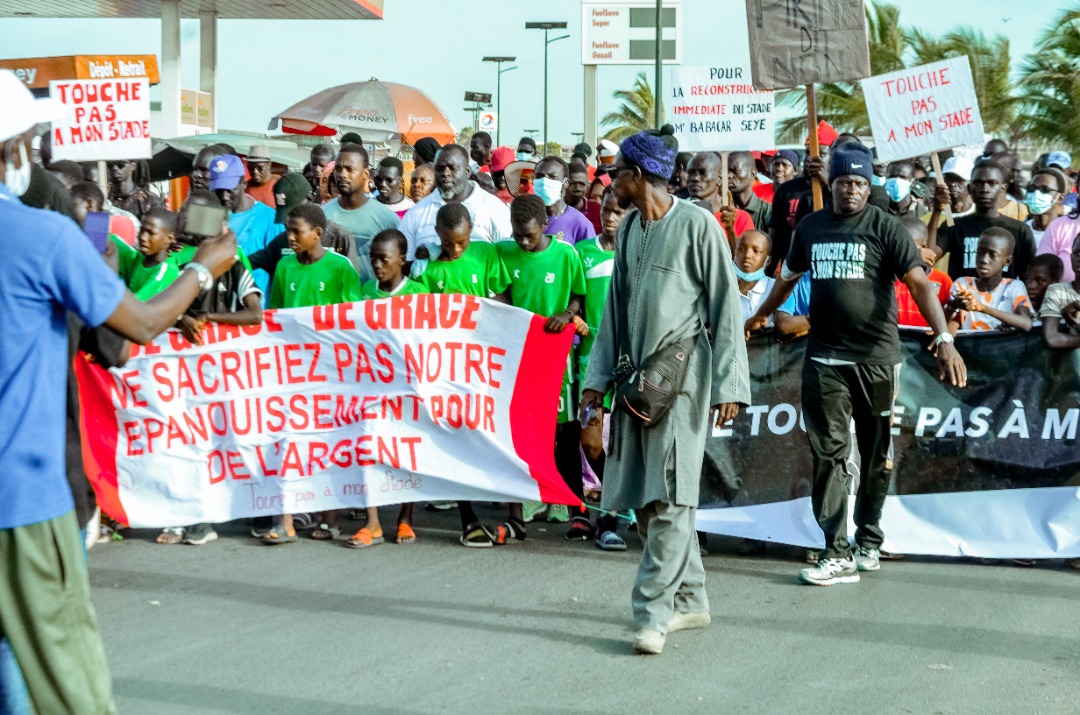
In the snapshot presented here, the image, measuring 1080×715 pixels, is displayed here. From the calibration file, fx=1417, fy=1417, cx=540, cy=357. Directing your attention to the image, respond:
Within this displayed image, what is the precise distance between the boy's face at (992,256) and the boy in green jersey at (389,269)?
3203mm

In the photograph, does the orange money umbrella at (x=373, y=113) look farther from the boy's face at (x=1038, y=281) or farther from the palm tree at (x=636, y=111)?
the palm tree at (x=636, y=111)

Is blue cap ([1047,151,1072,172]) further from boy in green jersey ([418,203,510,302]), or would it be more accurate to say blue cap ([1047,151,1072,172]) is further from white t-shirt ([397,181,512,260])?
boy in green jersey ([418,203,510,302])

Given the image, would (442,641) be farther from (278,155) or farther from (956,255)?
(278,155)

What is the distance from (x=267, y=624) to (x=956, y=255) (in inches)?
220

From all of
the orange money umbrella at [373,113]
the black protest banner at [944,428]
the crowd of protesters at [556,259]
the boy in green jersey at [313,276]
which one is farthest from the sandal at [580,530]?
the orange money umbrella at [373,113]

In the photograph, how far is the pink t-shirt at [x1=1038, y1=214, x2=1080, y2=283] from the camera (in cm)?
953

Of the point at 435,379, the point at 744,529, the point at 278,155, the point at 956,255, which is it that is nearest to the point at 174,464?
the point at 435,379

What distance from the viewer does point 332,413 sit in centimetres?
786

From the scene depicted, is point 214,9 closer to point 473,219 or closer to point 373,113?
point 373,113

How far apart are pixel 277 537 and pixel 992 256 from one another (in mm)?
4340

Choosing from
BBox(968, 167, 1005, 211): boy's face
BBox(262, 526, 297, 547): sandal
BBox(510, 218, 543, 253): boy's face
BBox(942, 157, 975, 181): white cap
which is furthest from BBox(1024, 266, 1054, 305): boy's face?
BBox(262, 526, 297, 547): sandal

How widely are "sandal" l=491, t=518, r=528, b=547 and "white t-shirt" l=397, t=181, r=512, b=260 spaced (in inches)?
73.7

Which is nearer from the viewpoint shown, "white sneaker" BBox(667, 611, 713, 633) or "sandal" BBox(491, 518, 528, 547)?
"white sneaker" BBox(667, 611, 713, 633)

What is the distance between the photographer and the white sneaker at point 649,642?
554cm
